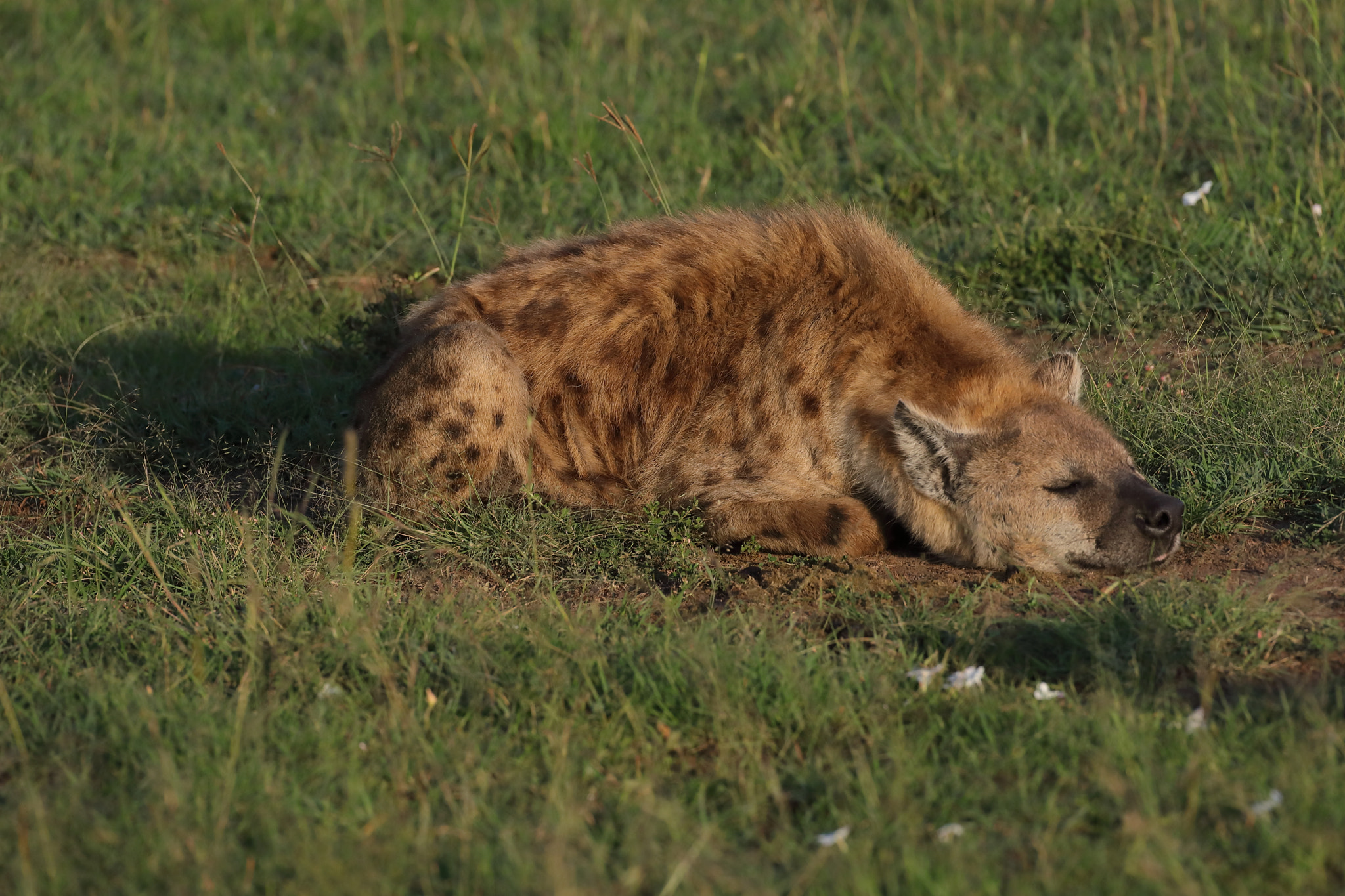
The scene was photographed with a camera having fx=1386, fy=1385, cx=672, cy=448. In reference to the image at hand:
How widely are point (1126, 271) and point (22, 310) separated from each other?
425 cm

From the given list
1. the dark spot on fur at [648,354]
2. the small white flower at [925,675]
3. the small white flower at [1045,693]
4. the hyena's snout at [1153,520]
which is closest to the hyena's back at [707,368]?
the dark spot on fur at [648,354]

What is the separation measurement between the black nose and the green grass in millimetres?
203

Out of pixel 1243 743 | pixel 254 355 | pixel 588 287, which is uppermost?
pixel 588 287

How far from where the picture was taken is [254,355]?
5.44 meters

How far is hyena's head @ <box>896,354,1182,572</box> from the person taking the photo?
11.7 ft

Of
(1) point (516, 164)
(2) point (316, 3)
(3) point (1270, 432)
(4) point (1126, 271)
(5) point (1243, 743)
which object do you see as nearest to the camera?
(5) point (1243, 743)

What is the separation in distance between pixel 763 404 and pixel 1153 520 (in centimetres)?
111

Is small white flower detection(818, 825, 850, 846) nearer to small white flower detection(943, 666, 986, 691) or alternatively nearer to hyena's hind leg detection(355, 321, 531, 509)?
small white flower detection(943, 666, 986, 691)

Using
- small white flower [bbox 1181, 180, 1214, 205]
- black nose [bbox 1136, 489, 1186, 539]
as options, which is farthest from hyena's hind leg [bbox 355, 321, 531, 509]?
small white flower [bbox 1181, 180, 1214, 205]

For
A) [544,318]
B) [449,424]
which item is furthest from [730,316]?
[449,424]

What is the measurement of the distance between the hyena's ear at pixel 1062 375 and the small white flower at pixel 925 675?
1.24 metres

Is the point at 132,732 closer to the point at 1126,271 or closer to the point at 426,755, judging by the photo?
the point at 426,755

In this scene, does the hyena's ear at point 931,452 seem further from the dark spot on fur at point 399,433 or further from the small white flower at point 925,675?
the dark spot on fur at point 399,433

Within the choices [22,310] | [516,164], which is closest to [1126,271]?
[516,164]
